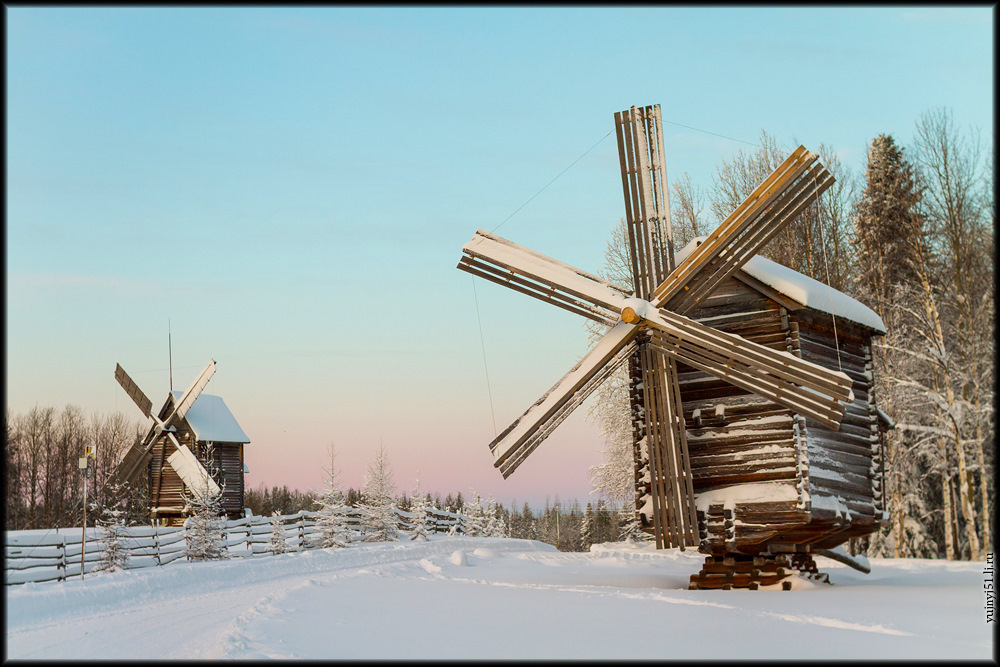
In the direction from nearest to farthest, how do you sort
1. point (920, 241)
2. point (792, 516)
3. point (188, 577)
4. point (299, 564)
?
1. point (792, 516)
2. point (188, 577)
3. point (299, 564)
4. point (920, 241)

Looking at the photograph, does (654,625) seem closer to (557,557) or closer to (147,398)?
(557,557)

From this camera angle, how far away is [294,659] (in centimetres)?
724

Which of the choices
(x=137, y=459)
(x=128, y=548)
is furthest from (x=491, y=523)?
(x=128, y=548)

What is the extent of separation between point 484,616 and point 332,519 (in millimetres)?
16077

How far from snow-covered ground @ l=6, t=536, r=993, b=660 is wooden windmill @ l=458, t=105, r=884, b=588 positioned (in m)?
1.96

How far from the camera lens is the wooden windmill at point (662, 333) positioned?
42.7 feet

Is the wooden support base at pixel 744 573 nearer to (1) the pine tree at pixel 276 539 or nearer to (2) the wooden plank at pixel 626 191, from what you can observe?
(2) the wooden plank at pixel 626 191

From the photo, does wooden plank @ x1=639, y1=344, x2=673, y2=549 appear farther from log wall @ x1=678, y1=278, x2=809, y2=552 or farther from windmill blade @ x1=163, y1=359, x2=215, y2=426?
windmill blade @ x1=163, y1=359, x2=215, y2=426

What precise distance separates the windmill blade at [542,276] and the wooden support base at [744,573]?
4.44 metres

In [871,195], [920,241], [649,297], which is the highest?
[871,195]

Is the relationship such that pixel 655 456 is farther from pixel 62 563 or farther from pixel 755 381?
pixel 62 563

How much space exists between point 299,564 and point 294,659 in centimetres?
1294

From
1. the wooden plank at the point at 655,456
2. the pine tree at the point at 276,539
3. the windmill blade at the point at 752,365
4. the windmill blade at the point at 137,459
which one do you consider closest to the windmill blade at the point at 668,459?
the wooden plank at the point at 655,456

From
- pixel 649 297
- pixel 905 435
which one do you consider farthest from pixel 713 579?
pixel 905 435
